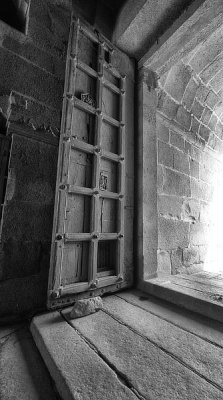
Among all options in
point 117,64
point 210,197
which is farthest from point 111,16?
point 210,197

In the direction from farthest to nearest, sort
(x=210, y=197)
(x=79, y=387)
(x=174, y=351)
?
(x=210, y=197) < (x=174, y=351) < (x=79, y=387)


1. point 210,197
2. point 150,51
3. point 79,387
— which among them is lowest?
point 79,387

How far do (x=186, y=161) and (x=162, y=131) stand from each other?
1.93 ft

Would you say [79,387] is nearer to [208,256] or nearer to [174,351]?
[174,351]

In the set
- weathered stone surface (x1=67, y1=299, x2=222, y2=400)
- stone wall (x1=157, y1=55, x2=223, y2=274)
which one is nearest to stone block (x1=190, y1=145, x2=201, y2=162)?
stone wall (x1=157, y1=55, x2=223, y2=274)

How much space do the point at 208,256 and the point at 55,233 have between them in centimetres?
236

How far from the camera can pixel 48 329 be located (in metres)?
1.20

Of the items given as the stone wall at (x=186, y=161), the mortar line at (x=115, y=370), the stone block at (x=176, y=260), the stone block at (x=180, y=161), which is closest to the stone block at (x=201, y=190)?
the stone wall at (x=186, y=161)

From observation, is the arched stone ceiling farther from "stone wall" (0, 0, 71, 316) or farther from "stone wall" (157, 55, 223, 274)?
"stone wall" (0, 0, 71, 316)

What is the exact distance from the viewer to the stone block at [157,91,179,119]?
8.12 feet

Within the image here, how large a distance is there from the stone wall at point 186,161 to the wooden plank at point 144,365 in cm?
109

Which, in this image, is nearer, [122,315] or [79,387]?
[79,387]

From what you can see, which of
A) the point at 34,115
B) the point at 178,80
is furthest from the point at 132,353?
the point at 178,80

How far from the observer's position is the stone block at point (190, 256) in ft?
8.20
